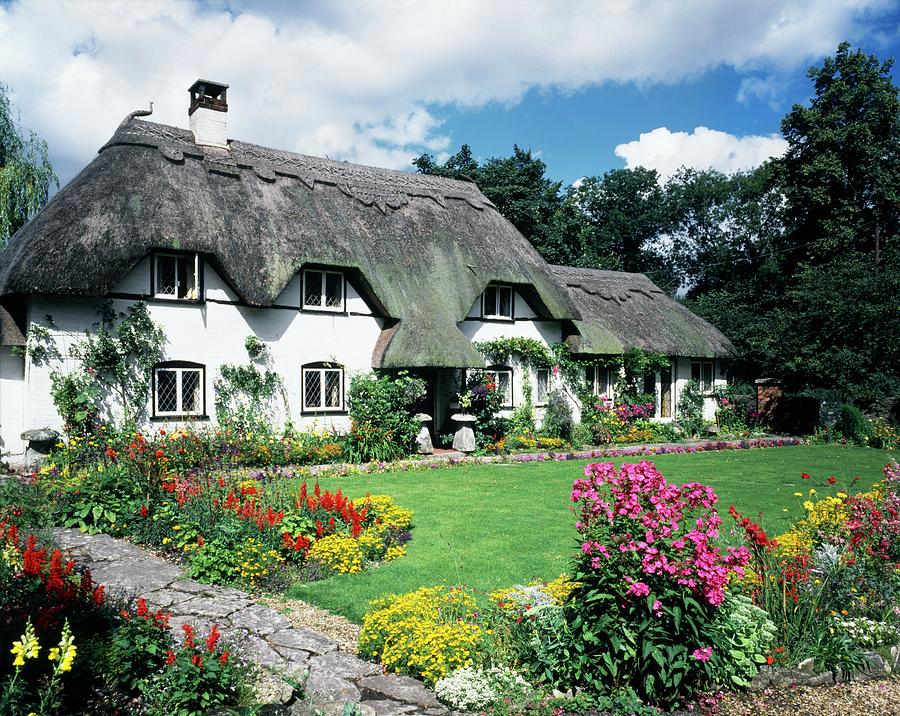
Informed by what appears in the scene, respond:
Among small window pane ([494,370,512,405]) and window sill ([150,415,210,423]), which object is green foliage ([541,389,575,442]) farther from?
window sill ([150,415,210,423])

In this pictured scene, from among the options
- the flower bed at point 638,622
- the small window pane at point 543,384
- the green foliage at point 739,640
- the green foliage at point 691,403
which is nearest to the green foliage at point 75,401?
the flower bed at point 638,622

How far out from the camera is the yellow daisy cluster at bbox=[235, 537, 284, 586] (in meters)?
6.64

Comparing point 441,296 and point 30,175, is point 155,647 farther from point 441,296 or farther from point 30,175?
point 30,175

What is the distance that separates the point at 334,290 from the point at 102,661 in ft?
45.0

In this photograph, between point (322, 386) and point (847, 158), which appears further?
point (847, 158)

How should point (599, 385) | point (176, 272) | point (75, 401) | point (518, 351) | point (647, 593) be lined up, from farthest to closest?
point (599, 385)
point (518, 351)
point (176, 272)
point (75, 401)
point (647, 593)

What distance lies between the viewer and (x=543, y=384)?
68.2 ft

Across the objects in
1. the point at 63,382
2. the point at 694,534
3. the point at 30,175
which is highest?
the point at 30,175

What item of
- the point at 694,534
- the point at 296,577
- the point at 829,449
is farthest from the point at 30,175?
the point at 829,449

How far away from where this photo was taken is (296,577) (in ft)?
22.5

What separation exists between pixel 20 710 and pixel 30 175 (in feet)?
73.9

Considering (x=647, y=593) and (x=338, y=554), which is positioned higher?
(x=647, y=593)

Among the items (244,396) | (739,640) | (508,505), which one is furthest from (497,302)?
(739,640)

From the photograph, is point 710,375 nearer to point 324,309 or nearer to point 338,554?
point 324,309
